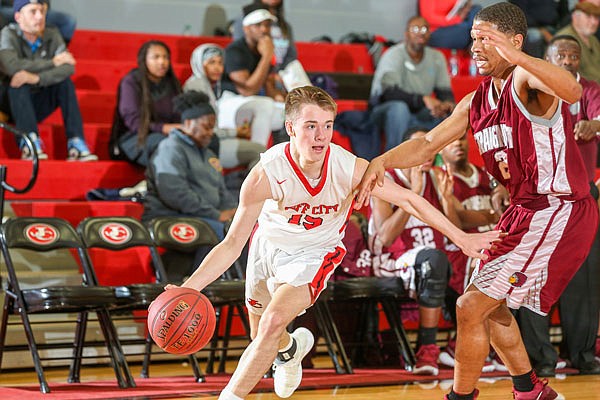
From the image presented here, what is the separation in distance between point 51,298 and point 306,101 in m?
2.11

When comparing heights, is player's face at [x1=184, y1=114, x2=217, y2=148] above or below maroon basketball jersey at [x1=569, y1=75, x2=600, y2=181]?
below

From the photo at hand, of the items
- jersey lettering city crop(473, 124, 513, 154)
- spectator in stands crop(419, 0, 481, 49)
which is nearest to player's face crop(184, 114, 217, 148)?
jersey lettering city crop(473, 124, 513, 154)

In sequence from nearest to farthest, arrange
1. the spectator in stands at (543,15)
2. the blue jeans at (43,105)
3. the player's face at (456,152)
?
the player's face at (456,152) < the blue jeans at (43,105) < the spectator in stands at (543,15)

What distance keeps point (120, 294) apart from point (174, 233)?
97cm

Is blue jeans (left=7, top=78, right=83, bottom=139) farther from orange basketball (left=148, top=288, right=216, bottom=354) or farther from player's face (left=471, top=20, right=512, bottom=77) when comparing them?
player's face (left=471, top=20, right=512, bottom=77)

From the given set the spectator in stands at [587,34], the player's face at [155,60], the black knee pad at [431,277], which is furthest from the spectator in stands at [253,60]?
the spectator in stands at [587,34]

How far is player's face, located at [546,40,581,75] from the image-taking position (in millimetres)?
6551

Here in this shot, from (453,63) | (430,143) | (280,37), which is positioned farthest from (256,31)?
(430,143)

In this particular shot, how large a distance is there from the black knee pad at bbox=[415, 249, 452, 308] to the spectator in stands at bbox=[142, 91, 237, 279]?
1475 mm

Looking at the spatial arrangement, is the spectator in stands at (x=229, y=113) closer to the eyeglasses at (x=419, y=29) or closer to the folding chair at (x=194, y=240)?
the folding chair at (x=194, y=240)

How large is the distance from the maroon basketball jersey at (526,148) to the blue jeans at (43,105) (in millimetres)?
4141

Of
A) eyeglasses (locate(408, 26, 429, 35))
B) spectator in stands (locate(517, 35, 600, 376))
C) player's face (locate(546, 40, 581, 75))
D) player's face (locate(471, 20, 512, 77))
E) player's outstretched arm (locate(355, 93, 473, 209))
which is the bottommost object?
spectator in stands (locate(517, 35, 600, 376))

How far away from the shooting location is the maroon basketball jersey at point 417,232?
23.1ft

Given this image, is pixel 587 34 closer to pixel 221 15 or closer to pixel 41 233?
pixel 221 15
